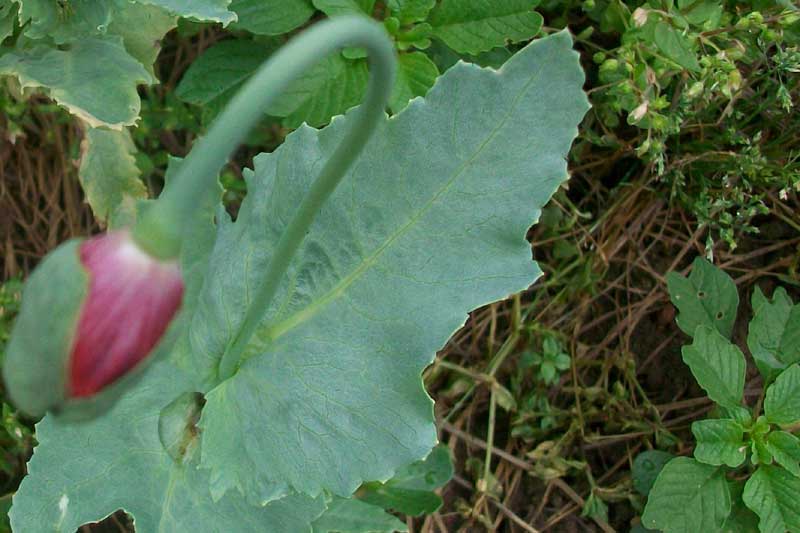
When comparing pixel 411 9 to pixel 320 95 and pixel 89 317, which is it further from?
pixel 89 317

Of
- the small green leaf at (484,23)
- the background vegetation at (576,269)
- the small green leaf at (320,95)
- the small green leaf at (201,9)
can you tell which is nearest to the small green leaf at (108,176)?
the background vegetation at (576,269)

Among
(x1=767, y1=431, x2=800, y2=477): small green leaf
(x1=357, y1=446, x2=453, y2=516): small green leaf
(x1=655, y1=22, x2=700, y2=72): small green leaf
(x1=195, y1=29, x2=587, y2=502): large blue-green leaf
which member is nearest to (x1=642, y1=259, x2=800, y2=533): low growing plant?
(x1=767, y1=431, x2=800, y2=477): small green leaf

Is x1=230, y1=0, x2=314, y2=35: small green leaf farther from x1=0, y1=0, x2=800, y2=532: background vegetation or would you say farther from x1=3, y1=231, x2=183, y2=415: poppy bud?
x1=3, y1=231, x2=183, y2=415: poppy bud

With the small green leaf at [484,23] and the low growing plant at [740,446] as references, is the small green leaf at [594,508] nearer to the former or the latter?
the low growing plant at [740,446]

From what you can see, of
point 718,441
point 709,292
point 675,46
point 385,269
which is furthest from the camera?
point 709,292

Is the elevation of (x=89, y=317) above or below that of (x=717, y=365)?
above

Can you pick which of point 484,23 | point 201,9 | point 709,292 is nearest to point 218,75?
point 201,9

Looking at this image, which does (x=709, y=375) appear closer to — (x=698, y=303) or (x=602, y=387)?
(x=698, y=303)
